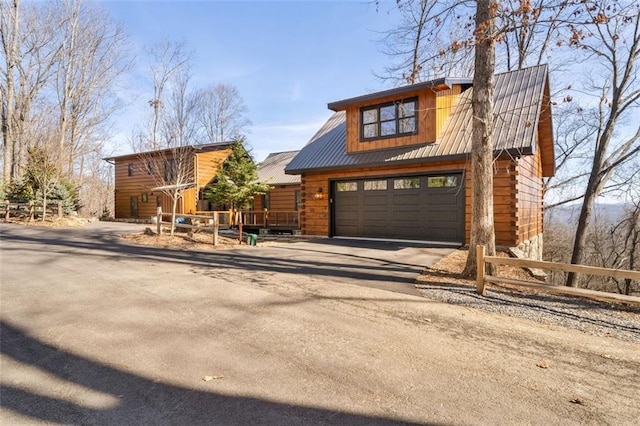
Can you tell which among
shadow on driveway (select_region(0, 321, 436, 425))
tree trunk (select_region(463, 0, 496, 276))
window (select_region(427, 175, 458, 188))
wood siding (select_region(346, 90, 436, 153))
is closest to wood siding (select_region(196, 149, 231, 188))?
wood siding (select_region(346, 90, 436, 153))

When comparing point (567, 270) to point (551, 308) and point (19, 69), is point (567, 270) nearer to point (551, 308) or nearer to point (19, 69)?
point (551, 308)

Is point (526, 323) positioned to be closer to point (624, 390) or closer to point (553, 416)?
point (624, 390)

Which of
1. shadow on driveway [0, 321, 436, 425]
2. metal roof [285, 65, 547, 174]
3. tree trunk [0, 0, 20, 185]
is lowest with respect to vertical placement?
shadow on driveway [0, 321, 436, 425]

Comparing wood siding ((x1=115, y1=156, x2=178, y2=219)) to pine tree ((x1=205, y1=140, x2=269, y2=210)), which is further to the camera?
wood siding ((x1=115, y1=156, x2=178, y2=219))

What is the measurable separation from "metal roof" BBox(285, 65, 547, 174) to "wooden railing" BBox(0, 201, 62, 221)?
15814 millimetres

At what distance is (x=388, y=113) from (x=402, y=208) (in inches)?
150

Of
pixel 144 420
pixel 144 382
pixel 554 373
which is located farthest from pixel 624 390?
pixel 144 382

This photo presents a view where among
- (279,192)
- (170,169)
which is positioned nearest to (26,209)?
(170,169)

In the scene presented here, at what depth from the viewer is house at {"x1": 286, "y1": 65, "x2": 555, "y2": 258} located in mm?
10742

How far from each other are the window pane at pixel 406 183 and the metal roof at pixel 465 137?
2.85ft

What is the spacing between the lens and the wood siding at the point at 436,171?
1051cm

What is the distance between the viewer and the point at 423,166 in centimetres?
1193

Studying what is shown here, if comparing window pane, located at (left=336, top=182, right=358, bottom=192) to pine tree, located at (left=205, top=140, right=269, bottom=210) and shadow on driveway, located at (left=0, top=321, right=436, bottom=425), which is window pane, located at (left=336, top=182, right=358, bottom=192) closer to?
pine tree, located at (left=205, top=140, right=269, bottom=210)

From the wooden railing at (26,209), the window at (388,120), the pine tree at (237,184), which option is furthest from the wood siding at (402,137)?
the wooden railing at (26,209)
